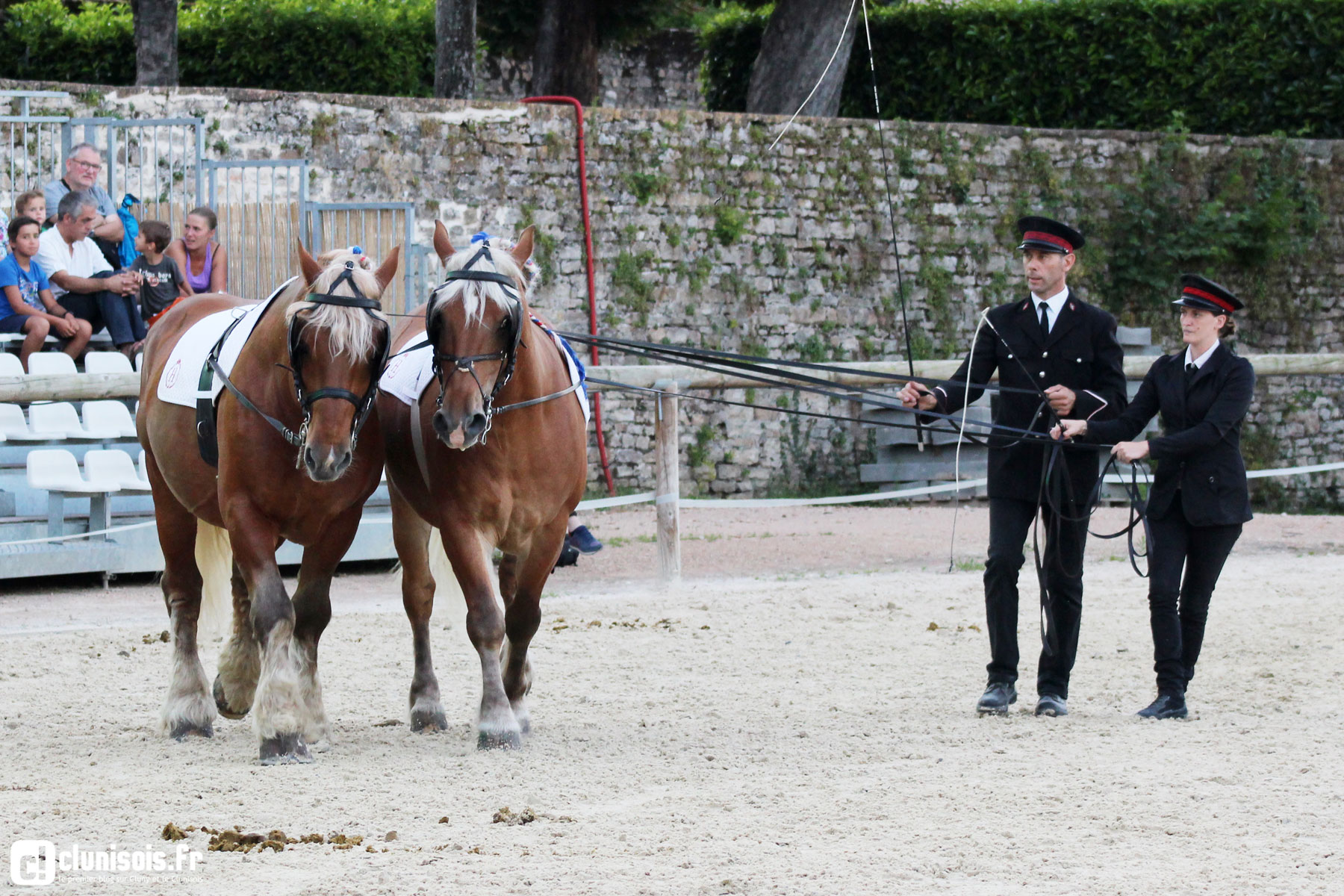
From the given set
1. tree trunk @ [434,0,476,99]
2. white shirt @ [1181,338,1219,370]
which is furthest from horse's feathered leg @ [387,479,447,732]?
tree trunk @ [434,0,476,99]

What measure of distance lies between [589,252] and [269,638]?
343 inches

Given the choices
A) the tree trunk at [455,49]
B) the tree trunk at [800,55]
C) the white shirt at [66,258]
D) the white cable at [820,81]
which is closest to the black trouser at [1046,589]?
the white cable at [820,81]

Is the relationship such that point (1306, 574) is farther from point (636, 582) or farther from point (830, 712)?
point (830, 712)

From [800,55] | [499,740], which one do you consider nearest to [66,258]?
[499,740]

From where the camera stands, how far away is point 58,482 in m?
8.44

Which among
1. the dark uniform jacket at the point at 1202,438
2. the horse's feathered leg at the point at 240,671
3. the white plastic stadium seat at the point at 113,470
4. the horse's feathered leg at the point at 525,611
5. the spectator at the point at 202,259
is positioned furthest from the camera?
the spectator at the point at 202,259

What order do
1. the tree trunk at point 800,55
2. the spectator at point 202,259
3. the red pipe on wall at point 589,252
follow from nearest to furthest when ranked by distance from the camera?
the spectator at point 202,259 < the red pipe on wall at point 589,252 < the tree trunk at point 800,55

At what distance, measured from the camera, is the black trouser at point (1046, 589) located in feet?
18.5

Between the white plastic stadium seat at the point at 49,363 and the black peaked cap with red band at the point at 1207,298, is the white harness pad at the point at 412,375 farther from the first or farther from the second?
the white plastic stadium seat at the point at 49,363

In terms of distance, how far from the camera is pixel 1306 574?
9.15 metres

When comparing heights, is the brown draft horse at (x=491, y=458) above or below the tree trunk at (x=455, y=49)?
below

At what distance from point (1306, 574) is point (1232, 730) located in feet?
13.8

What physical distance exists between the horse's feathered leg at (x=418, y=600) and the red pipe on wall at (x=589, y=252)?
23.7 feet

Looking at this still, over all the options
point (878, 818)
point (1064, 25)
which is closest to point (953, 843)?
point (878, 818)
